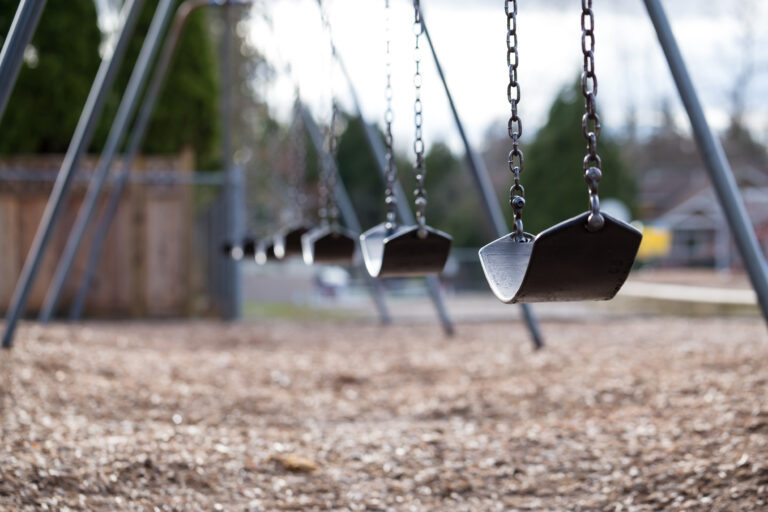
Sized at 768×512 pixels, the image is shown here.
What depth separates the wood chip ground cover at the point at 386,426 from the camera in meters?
3.10

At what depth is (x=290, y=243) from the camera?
5.38 m

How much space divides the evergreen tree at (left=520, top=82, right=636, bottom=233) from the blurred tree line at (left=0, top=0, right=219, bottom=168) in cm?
1084

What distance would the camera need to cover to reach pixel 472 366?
6105mm

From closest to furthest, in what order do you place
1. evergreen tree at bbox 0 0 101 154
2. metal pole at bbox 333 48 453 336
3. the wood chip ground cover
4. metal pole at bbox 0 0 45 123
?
the wood chip ground cover → metal pole at bbox 0 0 45 123 → metal pole at bbox 333 48 453 336 → evergreen tree at bbox 0 0 101 154

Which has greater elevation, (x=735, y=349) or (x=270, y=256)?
(x=270, y=256)

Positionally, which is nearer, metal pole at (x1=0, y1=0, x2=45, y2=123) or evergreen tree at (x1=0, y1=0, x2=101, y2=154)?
metal pole at (x1=0, y1=0, x2=45, y2=123)

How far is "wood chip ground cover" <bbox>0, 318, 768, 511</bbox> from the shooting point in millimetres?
3096

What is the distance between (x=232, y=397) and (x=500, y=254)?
3002mm

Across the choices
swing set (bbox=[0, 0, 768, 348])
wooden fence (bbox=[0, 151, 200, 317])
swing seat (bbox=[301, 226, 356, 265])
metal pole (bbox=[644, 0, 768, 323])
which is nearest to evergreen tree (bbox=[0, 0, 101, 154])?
wooden fence (bbox=[0, 151, 200, 317])

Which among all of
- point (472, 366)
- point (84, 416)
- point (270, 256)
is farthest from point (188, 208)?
point (84, 416)

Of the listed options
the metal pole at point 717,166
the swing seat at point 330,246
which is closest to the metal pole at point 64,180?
the swing seat at point 330,246

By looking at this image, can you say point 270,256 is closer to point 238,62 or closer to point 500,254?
point 500,254

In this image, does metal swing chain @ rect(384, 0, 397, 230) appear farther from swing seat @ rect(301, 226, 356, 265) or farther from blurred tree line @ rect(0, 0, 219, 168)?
blurred tree line @ rect(0, 0, 219, 168)

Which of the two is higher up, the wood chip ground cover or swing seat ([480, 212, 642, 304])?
swing seat ([480, 212, 642, 304])
